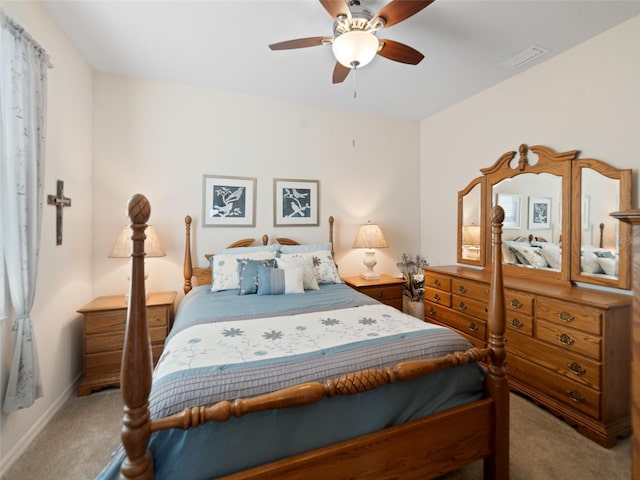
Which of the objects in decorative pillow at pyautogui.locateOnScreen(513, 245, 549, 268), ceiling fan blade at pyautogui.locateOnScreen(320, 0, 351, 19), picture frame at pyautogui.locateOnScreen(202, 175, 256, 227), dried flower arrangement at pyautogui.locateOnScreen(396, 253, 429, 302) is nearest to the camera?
ceiling fan blade at pyautogui.locateOnScreen(320, 0, 351, 19)

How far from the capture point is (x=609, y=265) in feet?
7.07

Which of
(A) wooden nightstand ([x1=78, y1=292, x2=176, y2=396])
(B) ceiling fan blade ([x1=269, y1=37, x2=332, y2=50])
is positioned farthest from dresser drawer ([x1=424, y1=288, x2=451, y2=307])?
(A) wooden nightstand ([x1=78, y1=292, x2=176, y2=396])

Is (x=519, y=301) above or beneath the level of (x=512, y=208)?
beneath

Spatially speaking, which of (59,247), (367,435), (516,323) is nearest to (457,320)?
(516,323)

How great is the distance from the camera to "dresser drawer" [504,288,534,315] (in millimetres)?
2244

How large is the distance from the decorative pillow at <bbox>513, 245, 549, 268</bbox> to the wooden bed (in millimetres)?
1539

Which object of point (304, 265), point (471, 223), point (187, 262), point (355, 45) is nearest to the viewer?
point (355, 45)

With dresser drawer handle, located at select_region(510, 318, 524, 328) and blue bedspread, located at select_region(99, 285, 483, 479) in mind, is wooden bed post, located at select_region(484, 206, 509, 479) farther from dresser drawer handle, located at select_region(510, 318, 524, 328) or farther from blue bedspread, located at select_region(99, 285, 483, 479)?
dresser drawer handle, located at select_region(510, 318, 524, 328)

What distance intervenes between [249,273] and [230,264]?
292 mm

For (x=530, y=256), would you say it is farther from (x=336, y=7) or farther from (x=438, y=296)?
(x=336, y=7)

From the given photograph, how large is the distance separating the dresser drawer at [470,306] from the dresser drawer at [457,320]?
49mm

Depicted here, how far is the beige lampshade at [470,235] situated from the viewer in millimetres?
3236

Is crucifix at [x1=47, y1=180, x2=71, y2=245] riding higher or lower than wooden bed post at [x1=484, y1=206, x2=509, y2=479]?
higher

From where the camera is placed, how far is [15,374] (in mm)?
1570
